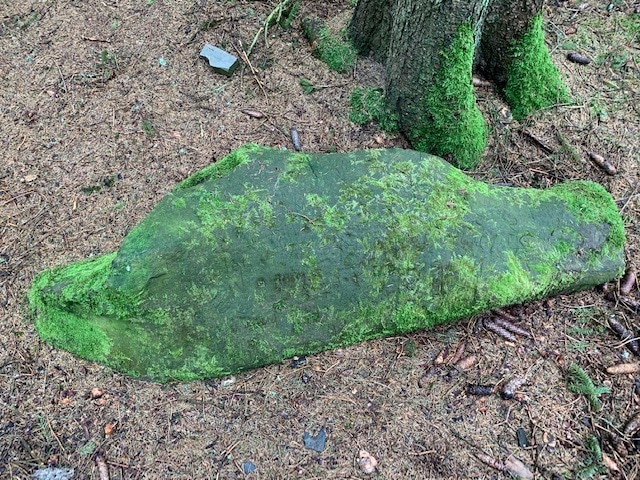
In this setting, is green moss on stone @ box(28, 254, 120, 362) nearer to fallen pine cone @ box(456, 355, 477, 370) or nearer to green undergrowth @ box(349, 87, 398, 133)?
fallen pine cone @ box(456, 355, 477, 370)

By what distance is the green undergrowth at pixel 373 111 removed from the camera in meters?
4.14

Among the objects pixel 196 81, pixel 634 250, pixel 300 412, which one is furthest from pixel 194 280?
pixel 634 250

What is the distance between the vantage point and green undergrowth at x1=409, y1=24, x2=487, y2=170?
3674 millimetres

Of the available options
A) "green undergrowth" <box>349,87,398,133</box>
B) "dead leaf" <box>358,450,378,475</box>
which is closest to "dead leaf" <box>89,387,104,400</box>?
"dead leaf" <box>358,450,378,475</box>

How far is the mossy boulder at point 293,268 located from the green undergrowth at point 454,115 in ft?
2.69

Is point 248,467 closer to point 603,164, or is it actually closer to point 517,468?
point 517,468

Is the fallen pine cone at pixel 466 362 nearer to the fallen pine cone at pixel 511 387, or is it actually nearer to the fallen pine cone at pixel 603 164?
the fallen pine cone at pixel 511 387

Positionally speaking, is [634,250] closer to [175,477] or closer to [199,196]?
[199,196]

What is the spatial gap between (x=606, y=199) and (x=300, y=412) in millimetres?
2577

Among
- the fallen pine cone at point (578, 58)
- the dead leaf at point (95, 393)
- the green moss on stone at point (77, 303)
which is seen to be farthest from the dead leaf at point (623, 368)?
the dead leaf at point (95, 393)

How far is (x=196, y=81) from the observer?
14.3ft

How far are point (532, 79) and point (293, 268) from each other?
9.25ft

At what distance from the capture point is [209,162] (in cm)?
397

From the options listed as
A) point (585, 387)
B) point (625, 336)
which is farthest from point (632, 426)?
point (625, 336)
